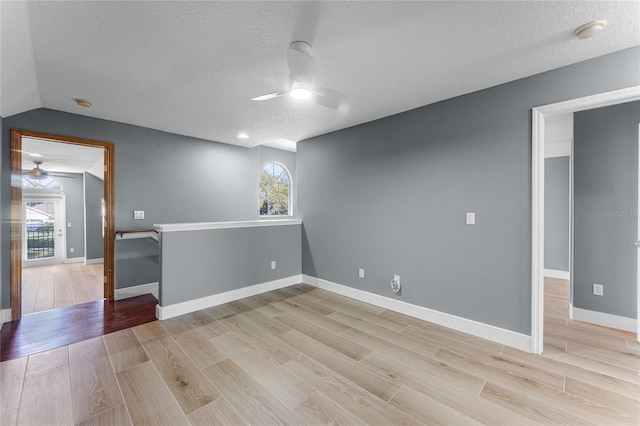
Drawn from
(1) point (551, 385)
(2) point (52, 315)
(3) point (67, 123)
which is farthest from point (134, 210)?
(1) point (551, 385)

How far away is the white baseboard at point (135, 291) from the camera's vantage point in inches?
147

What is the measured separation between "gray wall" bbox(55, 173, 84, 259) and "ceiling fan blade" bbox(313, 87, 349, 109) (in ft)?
24.8

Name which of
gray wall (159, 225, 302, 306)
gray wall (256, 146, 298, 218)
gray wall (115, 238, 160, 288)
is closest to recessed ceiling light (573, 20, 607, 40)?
gray wall (159, 225, 302, 306)

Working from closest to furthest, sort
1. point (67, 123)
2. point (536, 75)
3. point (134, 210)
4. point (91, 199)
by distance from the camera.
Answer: point (536, 75), point (67, 123), point (134, 210), point (91, 199)

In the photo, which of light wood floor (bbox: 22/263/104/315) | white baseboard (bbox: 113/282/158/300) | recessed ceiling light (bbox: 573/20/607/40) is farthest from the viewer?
white baseboard (bbox: 113/282/158/300)

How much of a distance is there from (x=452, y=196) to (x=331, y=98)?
1700mm

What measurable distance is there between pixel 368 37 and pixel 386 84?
2.49 feet

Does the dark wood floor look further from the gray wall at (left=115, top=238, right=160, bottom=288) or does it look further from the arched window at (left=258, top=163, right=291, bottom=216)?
the arched window at (left=258, top=163, right=291, bottom=216)

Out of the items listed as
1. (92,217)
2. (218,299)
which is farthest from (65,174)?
(218,299)

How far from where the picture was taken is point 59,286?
4.39m

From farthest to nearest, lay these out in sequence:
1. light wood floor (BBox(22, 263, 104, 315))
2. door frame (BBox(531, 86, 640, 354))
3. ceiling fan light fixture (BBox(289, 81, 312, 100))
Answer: light wood floor (BBox(22, 263, 104, 315))
door frame (BBox(531, 86, 640, 354))
ceiling fan light fixture (BBox(289, 81, 312, 100))

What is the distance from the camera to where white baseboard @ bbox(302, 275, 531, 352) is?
239 cm

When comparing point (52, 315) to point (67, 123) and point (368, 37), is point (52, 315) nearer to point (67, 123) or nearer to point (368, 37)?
point (67, 123)

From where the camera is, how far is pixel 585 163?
2.96 m
